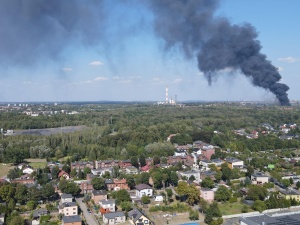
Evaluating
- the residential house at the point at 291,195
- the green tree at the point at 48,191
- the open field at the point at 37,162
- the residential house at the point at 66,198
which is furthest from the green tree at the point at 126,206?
the open field at the point at 37,162

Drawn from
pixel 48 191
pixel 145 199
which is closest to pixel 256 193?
pixel 145 199

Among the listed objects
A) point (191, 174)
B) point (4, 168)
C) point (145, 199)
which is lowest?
point (4, 168)

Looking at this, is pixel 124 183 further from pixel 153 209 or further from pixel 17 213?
pixel 17 213

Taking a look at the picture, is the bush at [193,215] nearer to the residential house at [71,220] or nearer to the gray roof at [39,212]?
the residential house at [71,220]

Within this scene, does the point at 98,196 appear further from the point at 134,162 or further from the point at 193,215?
the point at 134,162

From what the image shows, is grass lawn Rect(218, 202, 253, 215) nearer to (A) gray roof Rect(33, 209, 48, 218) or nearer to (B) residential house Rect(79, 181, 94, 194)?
(B) residential house Rect(79, 181, 94, 194)

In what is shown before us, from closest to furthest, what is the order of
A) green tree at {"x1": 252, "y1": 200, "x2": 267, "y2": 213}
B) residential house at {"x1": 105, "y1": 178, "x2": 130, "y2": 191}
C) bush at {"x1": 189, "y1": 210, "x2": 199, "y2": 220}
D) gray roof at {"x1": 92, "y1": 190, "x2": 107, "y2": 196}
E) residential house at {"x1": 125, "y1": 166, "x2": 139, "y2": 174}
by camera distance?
bush at {"x1": 189, "y1": 210, "x2": 199, "y2": 220} → green tree at {"x1": 252, "y1": 200, "x2": 267, "y2": 213} → gray roof at {"x1": 92, "y1": 190, "x2": 107, "y2": 196} → residential house at {"x1": 105, "y1": 178, "x2": 130, "y2": 191} → residential house at {"x1": 125, "y1": 166, "x2": 139, "y2": 174}

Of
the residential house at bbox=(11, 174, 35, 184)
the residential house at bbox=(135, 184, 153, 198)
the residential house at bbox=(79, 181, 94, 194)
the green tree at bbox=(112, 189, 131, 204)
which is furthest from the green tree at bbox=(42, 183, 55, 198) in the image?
the residential house at bbox=(135, 184, 153, 198)
